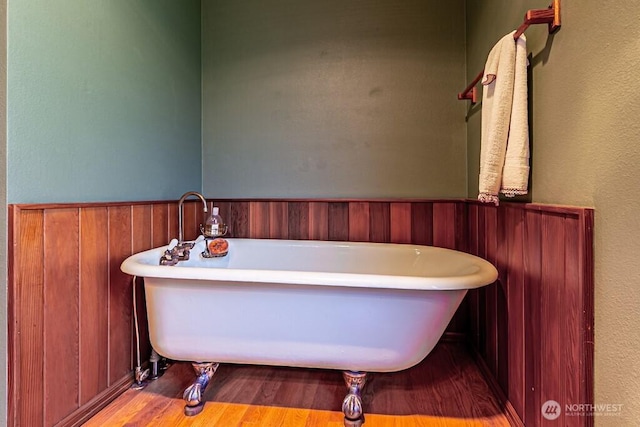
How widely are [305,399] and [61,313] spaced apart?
96 cm

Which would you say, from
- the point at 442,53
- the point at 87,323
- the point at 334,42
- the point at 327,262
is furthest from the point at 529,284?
the point at 334,42

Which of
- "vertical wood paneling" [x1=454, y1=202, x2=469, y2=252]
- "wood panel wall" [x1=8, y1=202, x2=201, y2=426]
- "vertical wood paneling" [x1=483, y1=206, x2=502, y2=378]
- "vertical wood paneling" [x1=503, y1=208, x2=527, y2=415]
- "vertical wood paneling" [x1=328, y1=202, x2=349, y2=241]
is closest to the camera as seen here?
"wood panel wall" [x1=8, y1=202, x2=201, y2=426]

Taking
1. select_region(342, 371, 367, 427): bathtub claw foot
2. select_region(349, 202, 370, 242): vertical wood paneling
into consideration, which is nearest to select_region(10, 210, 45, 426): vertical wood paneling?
select_region(342, 371, 367, 427): bathtub claw foot

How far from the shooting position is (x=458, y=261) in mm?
1392

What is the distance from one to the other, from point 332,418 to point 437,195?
134 centimetres

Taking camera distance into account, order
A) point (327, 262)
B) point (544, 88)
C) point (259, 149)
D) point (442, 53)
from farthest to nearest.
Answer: point (259, 149) < point (442, 53) < point (327, 262) < point (544, 88)

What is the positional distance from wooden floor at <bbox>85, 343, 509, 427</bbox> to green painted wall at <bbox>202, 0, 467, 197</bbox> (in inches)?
40.5

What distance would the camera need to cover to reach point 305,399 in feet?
4.30

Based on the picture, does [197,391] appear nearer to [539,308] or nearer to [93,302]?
[93,302]

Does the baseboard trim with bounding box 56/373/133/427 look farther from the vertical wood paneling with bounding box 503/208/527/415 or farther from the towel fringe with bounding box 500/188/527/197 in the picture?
the towel fringe with bounding box 500/188/527/197

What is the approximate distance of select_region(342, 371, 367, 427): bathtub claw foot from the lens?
1146 millimetres

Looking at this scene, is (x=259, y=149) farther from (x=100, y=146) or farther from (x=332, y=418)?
(x=332, y=418)

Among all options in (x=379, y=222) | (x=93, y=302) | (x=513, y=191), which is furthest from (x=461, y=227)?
(x=93, y=302)

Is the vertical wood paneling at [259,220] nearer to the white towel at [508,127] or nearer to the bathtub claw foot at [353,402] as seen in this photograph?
the bathtub claw foot at [353,402]
